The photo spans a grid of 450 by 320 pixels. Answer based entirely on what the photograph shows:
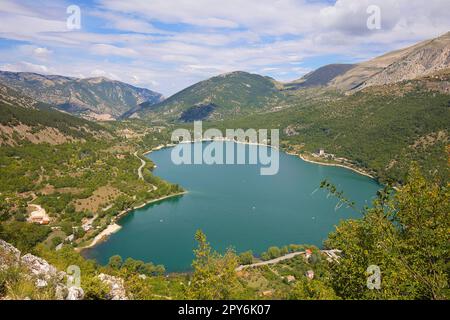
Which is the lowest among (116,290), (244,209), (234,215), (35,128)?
(234,215)

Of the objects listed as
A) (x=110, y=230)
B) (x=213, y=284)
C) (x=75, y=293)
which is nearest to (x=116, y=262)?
(x=110, y=230)

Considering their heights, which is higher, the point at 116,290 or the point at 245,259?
the point at 116,290

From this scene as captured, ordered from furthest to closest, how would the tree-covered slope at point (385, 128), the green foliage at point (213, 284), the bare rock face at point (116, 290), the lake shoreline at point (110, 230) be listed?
the tree-covered slope at point (385, 128) < the lake shoreline at point (110, 230) < the bare rock face at point (116, 290) < the green foliage at point (213, 284)

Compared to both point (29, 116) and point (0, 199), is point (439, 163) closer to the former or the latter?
point (0, 199)

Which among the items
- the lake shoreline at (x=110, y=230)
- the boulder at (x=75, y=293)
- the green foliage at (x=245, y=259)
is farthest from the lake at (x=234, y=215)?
the boulder at (x=75, y=293)

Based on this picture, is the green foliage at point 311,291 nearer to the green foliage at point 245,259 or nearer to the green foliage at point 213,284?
the green foliage at point 213,284

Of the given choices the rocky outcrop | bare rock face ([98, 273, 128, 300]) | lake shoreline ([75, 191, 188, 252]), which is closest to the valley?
bare rock face ([98, 273, 128, 300])

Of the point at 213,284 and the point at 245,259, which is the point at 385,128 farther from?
the point at 213,284

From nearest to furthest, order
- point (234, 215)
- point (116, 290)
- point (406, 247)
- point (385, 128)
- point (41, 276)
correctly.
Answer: point (406, 247), point (41, 276), point (116, 290), point (234, 215), point (385, 128)
